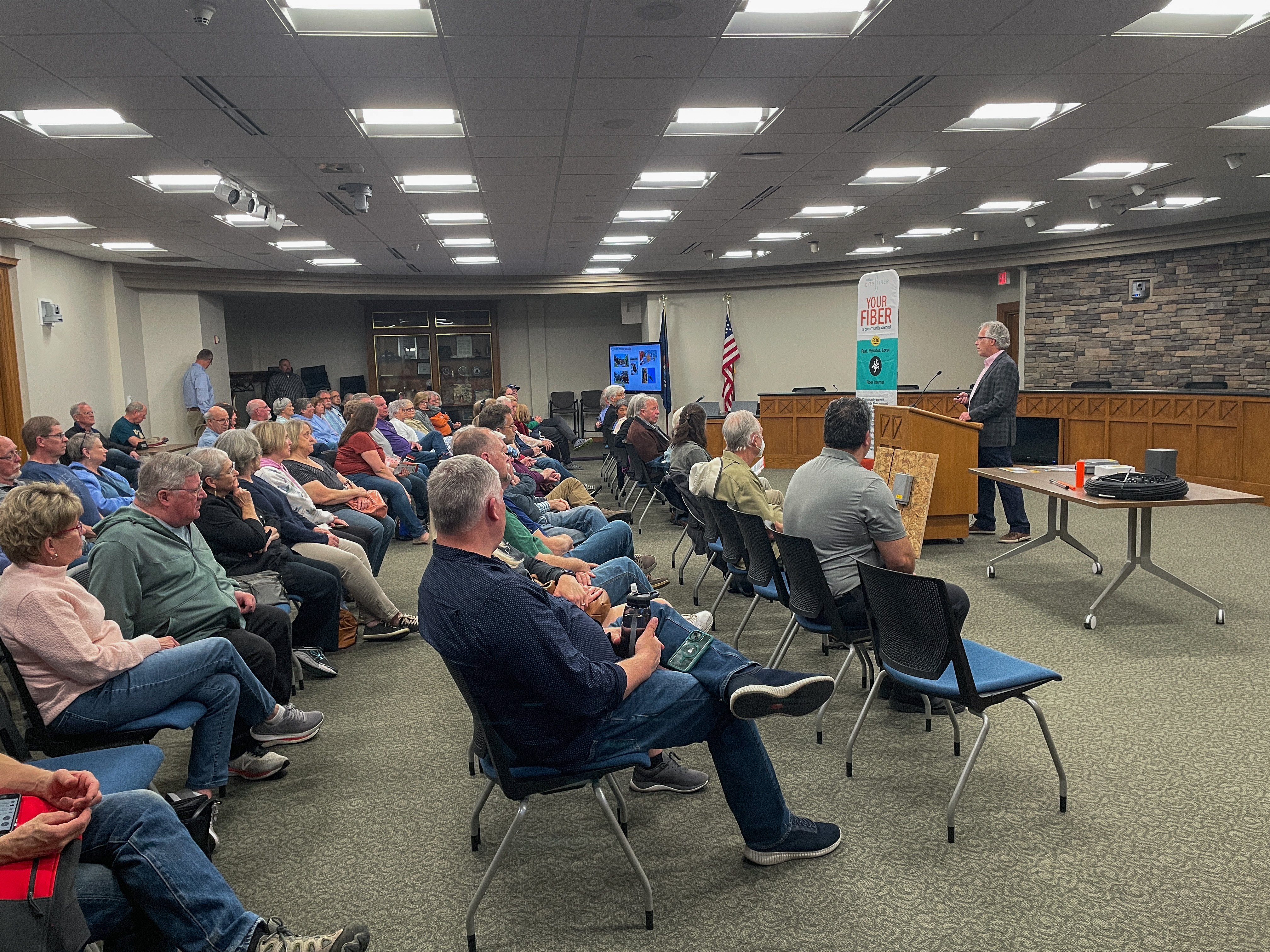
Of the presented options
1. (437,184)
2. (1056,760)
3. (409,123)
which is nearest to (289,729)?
(1056,760)

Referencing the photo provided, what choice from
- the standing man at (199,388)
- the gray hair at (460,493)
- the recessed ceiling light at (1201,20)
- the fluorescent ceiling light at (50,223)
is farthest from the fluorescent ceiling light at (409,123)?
the standing man at (199,388)

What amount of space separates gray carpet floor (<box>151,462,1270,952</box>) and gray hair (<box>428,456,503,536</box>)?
1.07 meters

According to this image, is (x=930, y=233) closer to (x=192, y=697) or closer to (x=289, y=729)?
(x=289, y=729)

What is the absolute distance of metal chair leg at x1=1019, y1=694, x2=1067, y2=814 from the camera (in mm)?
2580

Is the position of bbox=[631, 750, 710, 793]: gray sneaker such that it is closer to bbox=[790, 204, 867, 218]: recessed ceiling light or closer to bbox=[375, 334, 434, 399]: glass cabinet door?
bbox=[790, 204, 867, 218]: recessed ceiling light

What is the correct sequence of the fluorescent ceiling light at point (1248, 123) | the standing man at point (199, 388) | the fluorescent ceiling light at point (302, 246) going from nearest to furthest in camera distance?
the fluorescent ceiling light at point (1248, 123) < the fluorescent ceiling light at point (302, 246) < the standing man at point (199, 388)

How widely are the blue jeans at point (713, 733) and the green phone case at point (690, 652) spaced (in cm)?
3

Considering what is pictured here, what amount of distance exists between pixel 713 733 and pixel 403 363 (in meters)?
14.0

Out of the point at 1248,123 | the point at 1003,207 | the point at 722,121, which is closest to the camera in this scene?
the point at 722,121

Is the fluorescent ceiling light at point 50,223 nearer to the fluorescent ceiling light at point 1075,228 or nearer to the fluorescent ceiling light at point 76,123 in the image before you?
the fluorescent ceiling light at point 76,123

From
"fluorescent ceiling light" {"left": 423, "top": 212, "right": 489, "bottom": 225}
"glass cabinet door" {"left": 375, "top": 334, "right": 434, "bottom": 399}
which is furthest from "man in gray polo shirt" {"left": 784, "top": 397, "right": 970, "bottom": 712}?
"glass cabinet door" {"left": 375, "top": 334, "right": 434, "bottom": 399}

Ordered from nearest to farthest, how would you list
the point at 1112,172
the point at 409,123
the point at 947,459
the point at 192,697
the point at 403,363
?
the point at 192,697 < the point at 409,123 < the point at 947,459 < the point at 1112,172 < the point at 403,363

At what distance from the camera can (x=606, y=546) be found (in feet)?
14.8

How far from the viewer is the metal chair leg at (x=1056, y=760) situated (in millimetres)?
2580
